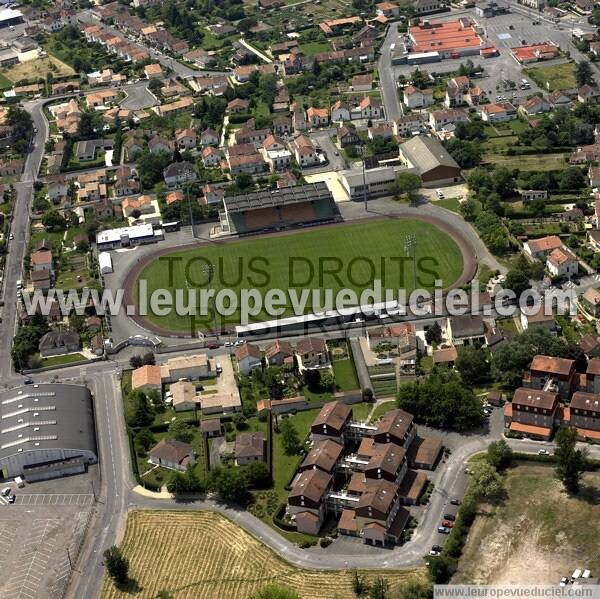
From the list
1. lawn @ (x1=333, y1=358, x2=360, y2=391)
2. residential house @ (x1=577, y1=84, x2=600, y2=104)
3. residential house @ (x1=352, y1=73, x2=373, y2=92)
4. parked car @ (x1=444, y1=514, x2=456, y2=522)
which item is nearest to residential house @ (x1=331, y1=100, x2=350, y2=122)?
residential house @ (x1=352, y1=73, x2=373, y2=92)

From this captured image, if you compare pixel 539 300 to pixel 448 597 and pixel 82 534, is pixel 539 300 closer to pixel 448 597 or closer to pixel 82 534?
pixel 448 597

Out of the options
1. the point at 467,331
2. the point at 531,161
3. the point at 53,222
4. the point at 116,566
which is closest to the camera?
the point at 116,566

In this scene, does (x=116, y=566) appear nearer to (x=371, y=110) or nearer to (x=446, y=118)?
(x=446, y=118)

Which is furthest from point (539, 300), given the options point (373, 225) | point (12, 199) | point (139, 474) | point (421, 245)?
point (12, 199)

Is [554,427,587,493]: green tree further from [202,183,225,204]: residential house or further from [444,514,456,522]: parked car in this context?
[202,183,225,204]: residential house

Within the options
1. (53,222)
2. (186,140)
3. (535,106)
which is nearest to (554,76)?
(535,106)
